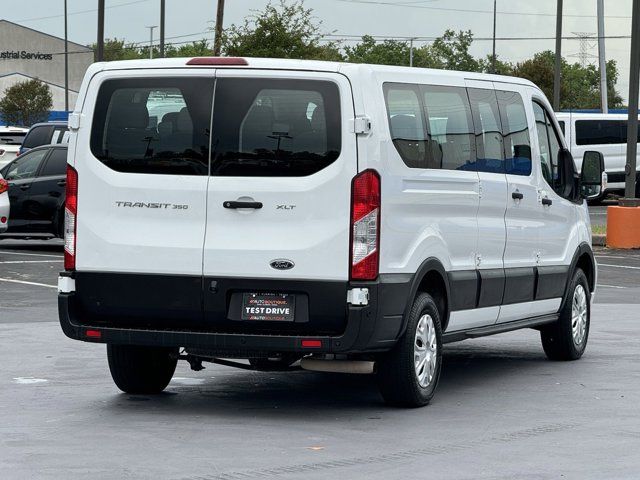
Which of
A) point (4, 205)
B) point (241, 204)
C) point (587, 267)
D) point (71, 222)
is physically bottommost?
point (4, 205)

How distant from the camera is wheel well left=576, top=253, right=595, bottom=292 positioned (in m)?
12.4

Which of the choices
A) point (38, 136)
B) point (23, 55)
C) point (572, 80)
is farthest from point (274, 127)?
point (572, 80)

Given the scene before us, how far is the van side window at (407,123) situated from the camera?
900 centimetres

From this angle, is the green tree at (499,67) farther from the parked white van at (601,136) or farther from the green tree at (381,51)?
the parked white van at (601,136)

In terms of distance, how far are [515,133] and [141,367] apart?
126 inches

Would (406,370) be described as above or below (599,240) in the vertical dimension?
above

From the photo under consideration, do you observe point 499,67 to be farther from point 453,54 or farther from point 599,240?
point 599,240

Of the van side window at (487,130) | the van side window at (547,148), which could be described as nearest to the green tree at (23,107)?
the van side window at (547,148)

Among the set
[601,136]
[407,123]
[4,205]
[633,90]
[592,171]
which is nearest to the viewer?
[407,123]

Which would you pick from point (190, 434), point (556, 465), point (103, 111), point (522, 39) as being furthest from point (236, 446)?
point (522, 39)

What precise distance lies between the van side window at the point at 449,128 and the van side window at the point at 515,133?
2.24 ft

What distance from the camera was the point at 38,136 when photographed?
32375 mm

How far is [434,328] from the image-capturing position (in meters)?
9.49

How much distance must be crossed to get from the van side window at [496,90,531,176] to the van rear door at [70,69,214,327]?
2592mm
